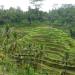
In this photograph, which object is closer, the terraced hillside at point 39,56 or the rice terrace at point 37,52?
the rice terrace at point 37,52

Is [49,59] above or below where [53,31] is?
below

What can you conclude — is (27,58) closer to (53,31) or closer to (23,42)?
(23,42)

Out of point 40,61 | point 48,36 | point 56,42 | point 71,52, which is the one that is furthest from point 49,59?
point 48,36

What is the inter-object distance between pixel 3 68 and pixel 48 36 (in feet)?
80.3

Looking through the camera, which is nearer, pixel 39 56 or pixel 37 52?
pixel 37 52

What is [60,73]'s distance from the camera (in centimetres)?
4300

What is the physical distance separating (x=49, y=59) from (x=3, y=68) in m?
13.0

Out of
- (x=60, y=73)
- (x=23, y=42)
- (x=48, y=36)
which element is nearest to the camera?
(x=60, y=73)

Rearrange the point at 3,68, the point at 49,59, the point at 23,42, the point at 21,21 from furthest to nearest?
1. the point at 21,21
2. the point at 23,42
3. the point at 49,59
4. the point at 3,68

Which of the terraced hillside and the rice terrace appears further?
the terraced hillside

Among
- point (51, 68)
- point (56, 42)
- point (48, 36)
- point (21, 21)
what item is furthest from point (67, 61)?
point (21, 21)

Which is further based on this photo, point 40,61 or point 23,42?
point 23,42

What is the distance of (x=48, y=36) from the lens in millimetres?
61031

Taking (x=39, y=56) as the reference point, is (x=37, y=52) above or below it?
above
